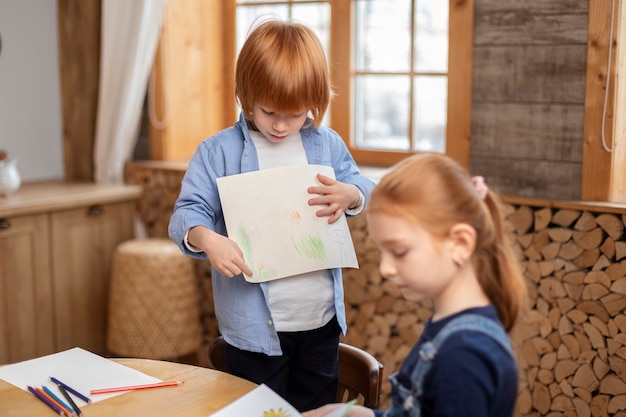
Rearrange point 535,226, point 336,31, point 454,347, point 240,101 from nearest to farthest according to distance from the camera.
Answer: point 454,347 < point 240,101 < point 535,226 < point 336,31

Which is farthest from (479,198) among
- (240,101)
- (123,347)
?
(123,347)

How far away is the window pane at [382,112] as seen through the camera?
310 centimetres

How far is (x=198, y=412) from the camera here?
1337 millimetres

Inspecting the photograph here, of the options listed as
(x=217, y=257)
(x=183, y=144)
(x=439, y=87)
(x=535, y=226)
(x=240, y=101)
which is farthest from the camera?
(x=183, y=144)

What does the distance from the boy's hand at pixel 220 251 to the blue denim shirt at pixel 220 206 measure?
0.08 m

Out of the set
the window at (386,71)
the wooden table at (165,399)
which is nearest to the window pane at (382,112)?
the window at (386,71)

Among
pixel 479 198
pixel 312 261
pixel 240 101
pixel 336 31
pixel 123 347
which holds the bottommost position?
pixel 123 347

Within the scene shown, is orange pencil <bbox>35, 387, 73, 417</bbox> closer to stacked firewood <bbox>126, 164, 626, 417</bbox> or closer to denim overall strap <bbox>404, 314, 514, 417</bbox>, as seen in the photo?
denim overall strap <bbox>404, 314, 514, 417</bbox>

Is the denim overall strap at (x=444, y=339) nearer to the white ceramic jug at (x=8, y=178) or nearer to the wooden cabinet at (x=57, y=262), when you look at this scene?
the wooden cabinet at (x=57, y=262)

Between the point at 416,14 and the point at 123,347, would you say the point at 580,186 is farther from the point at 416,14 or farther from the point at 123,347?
the point at 123,347

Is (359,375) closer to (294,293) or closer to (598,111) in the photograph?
(294,293)

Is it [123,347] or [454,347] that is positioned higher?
[454,347]

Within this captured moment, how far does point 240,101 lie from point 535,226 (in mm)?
1168

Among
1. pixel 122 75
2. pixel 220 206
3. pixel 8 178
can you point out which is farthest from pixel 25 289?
pixel 220 206
